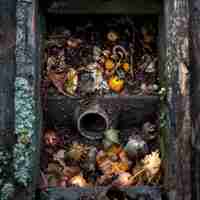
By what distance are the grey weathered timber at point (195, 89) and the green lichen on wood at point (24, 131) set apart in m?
1.06

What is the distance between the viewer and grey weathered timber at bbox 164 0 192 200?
3473 mm

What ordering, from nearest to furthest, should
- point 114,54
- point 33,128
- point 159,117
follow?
point 33,128
point 159,117
point 114,54

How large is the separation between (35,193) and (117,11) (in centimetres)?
141

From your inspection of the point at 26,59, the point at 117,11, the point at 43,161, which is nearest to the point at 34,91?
the point at 26,59

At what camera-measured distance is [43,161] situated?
3.83 meters

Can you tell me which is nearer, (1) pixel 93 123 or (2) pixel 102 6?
(2) pixel 102 6

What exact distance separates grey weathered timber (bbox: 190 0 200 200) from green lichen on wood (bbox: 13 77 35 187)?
1.06 meters

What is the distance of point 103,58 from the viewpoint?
4.08 metres

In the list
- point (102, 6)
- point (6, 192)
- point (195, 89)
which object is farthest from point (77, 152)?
point (102, 6)

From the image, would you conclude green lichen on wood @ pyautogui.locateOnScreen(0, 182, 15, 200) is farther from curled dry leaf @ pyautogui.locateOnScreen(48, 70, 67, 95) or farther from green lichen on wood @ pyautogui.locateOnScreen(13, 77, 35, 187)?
curled dry leaf @ pyautogui.locateOnScreen(48, 70, 67, 95)

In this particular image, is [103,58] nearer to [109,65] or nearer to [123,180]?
[109,65]

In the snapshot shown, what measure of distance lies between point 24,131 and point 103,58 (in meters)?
0.94

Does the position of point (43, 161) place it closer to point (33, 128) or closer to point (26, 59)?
point (33, 128)

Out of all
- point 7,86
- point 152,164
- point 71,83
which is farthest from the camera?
point 71,83
